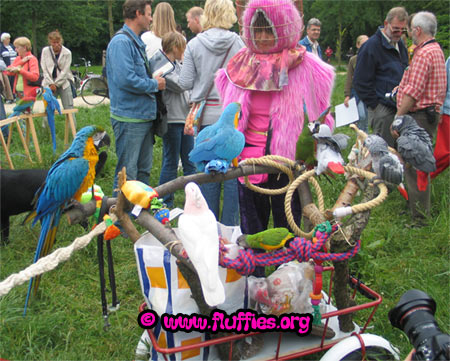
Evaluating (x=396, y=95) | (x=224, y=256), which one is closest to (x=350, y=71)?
(x=396, y=95)

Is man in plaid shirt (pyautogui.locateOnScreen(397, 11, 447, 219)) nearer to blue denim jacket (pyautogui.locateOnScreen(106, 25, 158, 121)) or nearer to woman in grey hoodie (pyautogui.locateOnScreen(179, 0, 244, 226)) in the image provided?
woman in grey hoodie (pyautogui.locateOnScreen(179, 0, 244, 226))

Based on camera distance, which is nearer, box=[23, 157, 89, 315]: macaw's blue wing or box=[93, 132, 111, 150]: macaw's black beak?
box=[23, 157, 89, 315]: macaw's blue wing

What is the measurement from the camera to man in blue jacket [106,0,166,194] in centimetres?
275

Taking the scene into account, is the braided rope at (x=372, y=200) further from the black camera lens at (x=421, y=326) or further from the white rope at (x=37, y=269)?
the white rope at (x=37, y=269)

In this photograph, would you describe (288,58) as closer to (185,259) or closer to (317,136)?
(317,136)

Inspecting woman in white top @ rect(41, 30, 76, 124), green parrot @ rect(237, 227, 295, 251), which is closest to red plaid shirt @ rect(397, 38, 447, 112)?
green parrot @ rect(237, 227, 295, 251)

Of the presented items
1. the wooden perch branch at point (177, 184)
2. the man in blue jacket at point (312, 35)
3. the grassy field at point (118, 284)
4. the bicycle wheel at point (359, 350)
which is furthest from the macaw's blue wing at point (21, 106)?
the bicycle wheel at point (359, 350)

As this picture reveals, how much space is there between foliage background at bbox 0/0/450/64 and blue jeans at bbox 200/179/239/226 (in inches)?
503

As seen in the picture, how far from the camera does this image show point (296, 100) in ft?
6.38

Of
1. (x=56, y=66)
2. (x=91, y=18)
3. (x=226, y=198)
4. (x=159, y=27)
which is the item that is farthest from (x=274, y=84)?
(x=91, y=18)

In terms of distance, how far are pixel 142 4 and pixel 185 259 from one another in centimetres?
215

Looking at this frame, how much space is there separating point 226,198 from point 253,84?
3.34 ft

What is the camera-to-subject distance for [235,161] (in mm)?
1632

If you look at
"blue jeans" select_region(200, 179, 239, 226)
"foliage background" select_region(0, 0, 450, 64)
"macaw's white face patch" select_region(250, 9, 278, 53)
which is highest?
"macaw's white face patch" select_region(250, 9, 278, 53)
